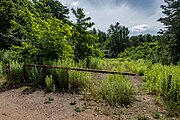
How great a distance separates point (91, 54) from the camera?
11.4 m

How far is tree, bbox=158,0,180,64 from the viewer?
92.4 feet

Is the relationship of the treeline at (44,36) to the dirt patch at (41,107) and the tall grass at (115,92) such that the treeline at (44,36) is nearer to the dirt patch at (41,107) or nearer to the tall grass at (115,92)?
the dirt patch at (41,107)

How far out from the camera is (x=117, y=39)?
65500mm

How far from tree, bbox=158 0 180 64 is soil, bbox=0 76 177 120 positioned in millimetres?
24498

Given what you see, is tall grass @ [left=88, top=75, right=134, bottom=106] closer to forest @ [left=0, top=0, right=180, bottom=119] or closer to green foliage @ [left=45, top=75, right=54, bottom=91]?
forest @ [left=0, top=0, right=180, bottom=119]

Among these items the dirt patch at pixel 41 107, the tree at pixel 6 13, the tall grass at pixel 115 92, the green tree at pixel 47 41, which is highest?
the tree at pixel 6 13

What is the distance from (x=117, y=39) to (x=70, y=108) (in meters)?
61.8

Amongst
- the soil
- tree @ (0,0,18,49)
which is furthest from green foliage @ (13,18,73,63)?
tree @ (0,0,18,49)

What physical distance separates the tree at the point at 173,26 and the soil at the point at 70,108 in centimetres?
2450

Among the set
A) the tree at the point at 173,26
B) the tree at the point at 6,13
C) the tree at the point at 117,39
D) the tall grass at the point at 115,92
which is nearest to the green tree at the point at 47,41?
the tall grass at the point at 115,92

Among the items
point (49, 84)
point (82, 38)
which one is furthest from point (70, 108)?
point (82, 38)

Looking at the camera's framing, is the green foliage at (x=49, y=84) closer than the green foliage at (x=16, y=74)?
Yes

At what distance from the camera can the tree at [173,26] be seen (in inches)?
1109

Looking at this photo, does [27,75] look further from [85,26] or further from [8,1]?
[8,1]
